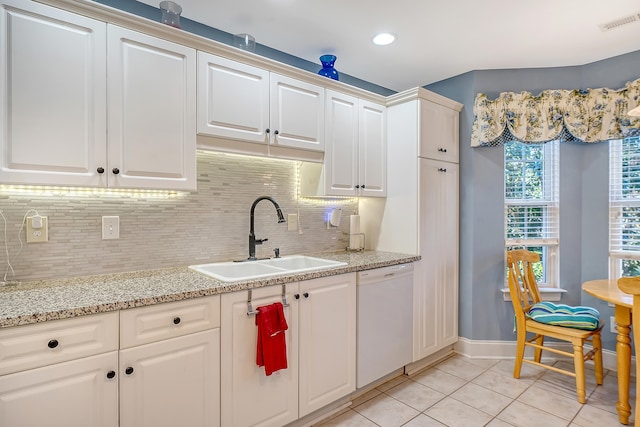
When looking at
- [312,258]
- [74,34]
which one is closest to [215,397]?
[312,258]

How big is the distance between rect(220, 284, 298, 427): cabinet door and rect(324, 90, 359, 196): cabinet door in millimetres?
959

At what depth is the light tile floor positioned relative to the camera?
6.91 feet

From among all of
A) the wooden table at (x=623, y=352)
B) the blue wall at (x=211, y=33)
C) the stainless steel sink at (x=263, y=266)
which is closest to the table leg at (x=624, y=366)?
the wooden table at (x=623, y=352)

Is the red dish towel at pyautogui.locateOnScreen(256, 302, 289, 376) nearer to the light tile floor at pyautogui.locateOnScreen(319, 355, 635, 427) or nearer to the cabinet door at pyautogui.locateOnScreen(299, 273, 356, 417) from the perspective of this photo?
the cabinet door at pyautogui.locateOnScreen(299, 273, 356, 417)

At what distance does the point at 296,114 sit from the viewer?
7.54 ft

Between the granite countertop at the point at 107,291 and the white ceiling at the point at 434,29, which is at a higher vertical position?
the white ceiling at the point at 434,29

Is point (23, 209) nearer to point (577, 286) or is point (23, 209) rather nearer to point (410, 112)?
point (410, 112)

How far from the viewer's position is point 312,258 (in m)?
2.55

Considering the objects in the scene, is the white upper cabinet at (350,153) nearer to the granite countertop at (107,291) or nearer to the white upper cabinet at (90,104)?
the granite countertop at (107,291)

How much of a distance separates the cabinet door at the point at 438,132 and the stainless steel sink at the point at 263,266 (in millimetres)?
1200

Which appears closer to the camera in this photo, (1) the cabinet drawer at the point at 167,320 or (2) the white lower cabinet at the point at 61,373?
(2) the white lower cabinet at the point at 61,373

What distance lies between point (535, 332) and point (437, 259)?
2.78 feet

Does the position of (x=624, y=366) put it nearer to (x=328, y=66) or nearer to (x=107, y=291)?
(x=328, y=66)

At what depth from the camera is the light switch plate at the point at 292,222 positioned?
8.73ft
